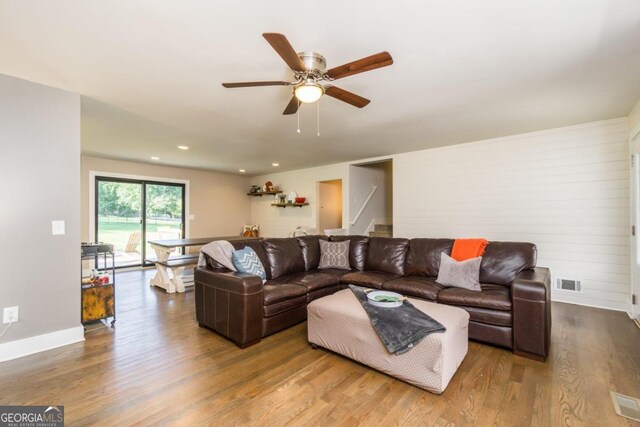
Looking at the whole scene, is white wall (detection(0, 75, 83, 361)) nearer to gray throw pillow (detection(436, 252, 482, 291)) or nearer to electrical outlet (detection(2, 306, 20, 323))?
electrical outlet (detection(2, 306, 20, 323))

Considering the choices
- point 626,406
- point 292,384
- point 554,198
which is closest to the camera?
point 626,406

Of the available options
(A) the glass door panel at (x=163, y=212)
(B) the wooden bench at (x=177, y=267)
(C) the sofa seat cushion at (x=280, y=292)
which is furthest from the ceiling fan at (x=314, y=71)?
(A) the glass door panel at (x=163, y=212)

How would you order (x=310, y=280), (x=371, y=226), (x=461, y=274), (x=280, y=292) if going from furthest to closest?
(x=371, y=226) < (x=310, y=280) < (x=461, y=274) < (x=280, y=292)

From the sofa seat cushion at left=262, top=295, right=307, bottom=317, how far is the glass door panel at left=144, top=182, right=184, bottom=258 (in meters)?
4.69

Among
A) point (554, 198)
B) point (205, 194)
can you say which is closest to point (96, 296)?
point (205, 194)

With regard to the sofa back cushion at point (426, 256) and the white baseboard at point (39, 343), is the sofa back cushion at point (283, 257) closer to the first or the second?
the sofa back cushion at point (426, 256)

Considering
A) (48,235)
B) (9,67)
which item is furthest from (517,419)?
(9,67)

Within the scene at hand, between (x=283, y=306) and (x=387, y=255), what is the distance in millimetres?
1684

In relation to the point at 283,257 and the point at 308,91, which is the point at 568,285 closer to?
the point at 283,257

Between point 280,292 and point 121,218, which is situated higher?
point 121,218

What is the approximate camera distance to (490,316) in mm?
2639

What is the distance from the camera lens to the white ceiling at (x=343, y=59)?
1.74 m

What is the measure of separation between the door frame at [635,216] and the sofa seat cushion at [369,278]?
105 inches

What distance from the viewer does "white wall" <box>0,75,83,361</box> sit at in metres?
2.49
